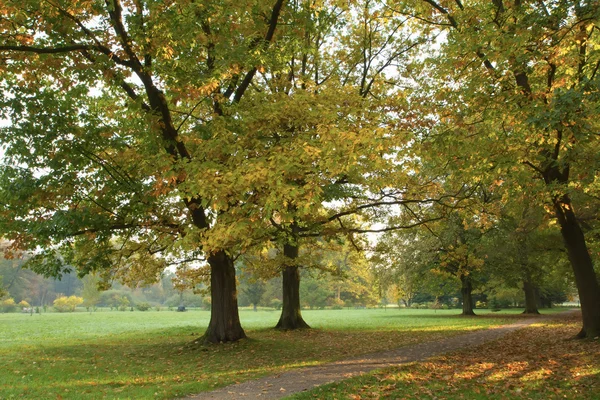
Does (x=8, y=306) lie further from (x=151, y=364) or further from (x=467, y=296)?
(x=151, y=364)

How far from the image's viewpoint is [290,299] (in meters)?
21.7

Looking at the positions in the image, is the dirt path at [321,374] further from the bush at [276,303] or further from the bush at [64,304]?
the bush at [64,304]

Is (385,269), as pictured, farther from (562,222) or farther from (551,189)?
(551,189)

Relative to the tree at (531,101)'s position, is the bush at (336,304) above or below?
below

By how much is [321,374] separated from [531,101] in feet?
25.3

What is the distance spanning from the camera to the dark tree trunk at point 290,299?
69.1ft

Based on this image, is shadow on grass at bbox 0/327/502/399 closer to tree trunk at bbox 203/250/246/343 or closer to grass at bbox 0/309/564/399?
grass at bbox 0/309/564/399

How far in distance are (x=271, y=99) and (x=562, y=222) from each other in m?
9.70

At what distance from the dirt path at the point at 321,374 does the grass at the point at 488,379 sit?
1.55 feet

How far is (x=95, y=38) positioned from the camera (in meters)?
9.51

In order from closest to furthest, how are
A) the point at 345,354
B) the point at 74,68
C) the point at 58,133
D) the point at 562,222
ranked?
the point at 74,68 < the point at 58,133 < the point at 345,354 < the point at 562,222

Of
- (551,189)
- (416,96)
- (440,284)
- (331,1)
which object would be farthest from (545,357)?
(440,284)

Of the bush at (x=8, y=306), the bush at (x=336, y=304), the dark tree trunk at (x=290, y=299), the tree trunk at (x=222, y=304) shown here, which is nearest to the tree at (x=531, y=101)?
the tree trunk at (x=222, y=304)

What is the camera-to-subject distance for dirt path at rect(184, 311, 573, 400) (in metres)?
7.44
